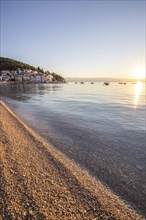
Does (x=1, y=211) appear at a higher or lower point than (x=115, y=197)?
higher

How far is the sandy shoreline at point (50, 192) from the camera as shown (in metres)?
4.58

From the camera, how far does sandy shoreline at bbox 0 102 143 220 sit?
458cm

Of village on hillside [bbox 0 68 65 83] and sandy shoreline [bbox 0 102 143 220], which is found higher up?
village on hillside [bbox 0 68 65 83]

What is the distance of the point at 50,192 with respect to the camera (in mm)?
5434

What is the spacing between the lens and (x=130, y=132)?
1489 centimetres

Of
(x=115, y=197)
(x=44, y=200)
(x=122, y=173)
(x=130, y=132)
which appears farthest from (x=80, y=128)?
(x=44, y=200)

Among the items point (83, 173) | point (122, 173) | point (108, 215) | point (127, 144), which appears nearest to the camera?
point (108, 215)

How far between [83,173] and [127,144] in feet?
18.6

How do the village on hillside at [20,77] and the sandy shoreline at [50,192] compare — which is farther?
the village on hillside at [20,77]

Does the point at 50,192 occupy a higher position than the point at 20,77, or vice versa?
the point at 20,77

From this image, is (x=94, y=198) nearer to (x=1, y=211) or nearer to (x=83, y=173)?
(x=83, y=173)

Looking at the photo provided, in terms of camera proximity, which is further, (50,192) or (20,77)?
(20,77)

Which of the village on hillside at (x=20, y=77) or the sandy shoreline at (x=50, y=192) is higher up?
the village on hillside at (x=20, y=77)

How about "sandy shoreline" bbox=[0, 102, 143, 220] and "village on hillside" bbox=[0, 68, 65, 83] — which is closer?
"sandy shoreline" bbox=[0, 102, 143, 220]
